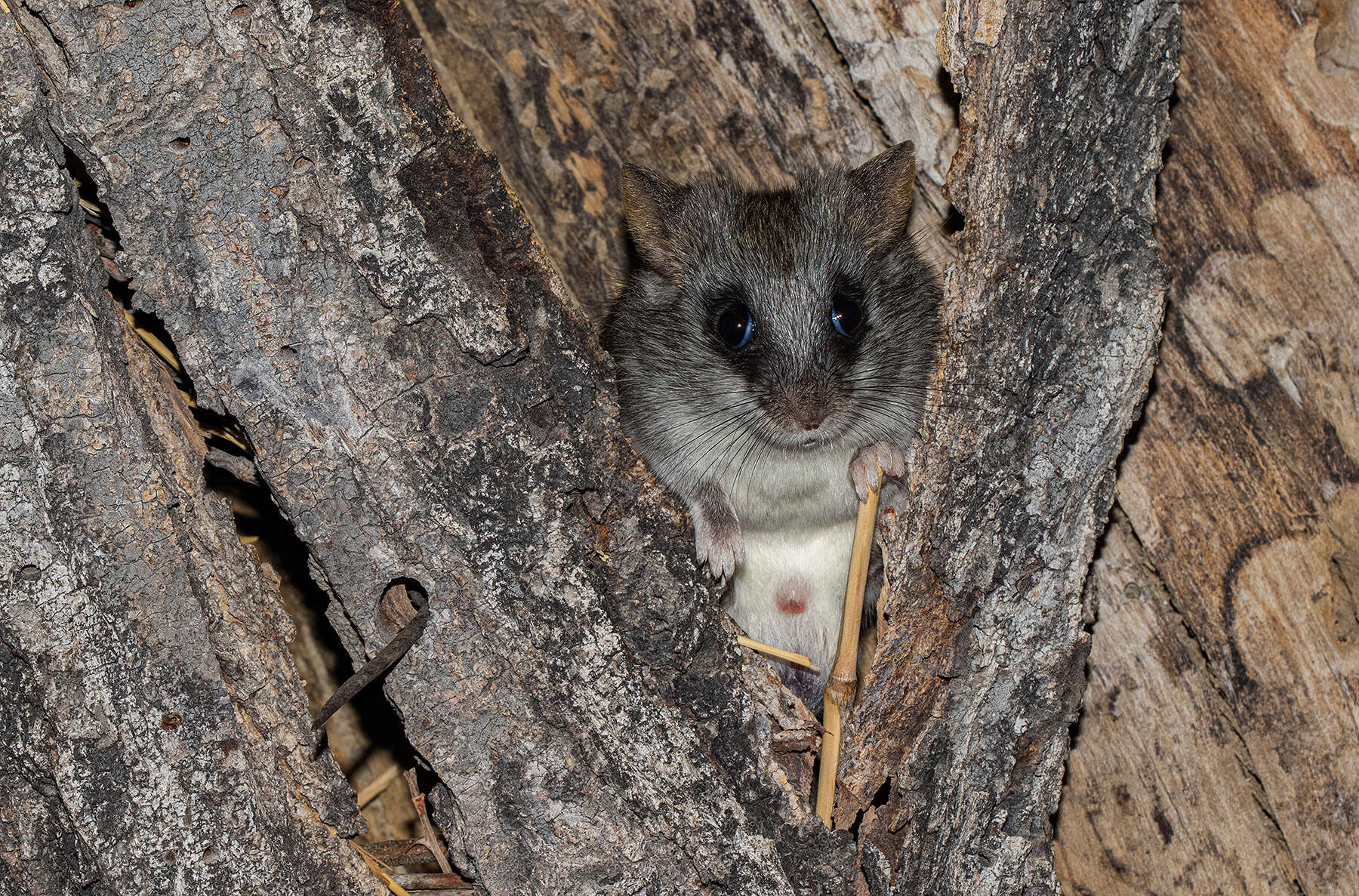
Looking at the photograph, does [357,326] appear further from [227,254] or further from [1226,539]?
[1226,539]

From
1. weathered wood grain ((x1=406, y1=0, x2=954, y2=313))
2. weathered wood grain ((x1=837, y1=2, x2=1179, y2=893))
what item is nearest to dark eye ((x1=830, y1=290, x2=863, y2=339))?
weathered wood grain ((x1=406, y1=0, x2=954, y2=313))

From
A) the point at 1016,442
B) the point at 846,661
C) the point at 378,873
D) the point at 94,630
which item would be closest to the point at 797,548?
the point at 846,661

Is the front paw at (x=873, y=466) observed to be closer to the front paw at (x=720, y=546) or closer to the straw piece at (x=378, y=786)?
the front paw at (x=720, y=546)

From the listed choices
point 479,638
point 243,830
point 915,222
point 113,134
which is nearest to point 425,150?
point 113,134

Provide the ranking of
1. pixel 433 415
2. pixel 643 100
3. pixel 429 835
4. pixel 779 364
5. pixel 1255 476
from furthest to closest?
pixel 643 100 < pixel 1255 476 < pixel 779 364 < pixel 429 835 < pixel 433 415

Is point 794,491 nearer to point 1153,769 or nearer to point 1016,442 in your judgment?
point 1016,442

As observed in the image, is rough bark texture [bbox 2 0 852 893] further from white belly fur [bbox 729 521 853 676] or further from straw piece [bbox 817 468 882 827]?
white belly fur [bbox 729 521 853 676]
